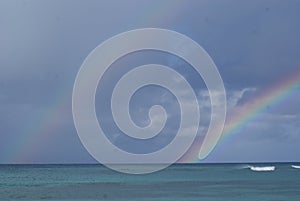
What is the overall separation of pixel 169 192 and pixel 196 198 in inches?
271

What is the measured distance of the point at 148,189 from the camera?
71.4 meters

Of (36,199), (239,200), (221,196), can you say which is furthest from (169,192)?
(36,199)

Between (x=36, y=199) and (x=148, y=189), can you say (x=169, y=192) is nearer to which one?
(x=148, y=189)

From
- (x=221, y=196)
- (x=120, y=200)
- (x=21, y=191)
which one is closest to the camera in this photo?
(x=120, y=200)

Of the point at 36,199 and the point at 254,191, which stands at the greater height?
the point at 254,191

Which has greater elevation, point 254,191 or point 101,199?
point 254,191

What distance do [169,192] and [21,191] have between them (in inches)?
627

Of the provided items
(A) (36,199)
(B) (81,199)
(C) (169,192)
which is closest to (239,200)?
(C) (169,192)

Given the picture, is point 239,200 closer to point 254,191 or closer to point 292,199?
point 292,199

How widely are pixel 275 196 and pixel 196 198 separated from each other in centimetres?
897

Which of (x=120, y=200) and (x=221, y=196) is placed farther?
(x=221, y=196)

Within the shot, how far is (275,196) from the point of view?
63156 millimetres

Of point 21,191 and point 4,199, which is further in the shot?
point 21,191

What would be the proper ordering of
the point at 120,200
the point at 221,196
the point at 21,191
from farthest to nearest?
the point at 21,191
the point at 221,196
the point at 120,200
